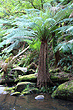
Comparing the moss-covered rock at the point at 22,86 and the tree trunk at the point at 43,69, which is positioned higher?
the tree trunk at the point at 43,69

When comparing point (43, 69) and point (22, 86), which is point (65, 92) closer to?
point (43, 69)

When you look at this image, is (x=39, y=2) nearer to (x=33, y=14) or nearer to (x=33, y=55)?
(x=33, y=14)

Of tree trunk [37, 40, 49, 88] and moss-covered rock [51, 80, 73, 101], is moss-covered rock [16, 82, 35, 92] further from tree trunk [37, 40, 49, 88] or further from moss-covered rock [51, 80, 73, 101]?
moss-covered rock [51, 80, 73, 101]

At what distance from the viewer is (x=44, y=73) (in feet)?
10.9

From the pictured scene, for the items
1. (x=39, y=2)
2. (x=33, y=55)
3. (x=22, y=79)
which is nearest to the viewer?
(x=22, y=79)

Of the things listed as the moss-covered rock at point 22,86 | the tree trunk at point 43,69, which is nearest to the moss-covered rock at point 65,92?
the tree trunk at point 43,69

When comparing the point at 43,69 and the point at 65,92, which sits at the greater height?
the point at 43,69

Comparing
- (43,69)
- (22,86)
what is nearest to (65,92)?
(43,69)

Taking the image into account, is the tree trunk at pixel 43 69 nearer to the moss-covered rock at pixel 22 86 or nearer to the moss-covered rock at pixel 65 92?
the moss-covered rock at pixel 22 86

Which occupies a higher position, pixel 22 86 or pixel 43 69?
pixel 43 69

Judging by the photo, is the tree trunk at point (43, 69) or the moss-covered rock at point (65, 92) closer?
the moss-covered rock at point (65, 92)

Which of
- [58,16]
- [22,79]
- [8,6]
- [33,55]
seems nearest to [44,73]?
[22,79]

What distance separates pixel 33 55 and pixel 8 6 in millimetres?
3149

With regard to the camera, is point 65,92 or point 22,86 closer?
point 65,92
